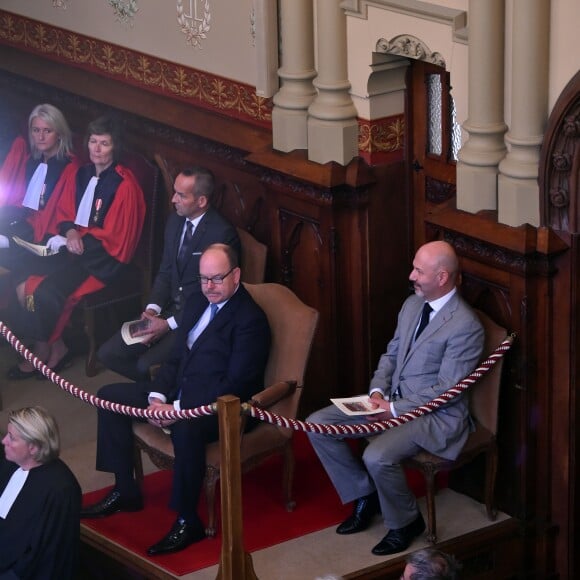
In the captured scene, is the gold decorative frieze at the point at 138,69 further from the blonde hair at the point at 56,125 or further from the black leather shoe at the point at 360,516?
the black leather shoe at the point at 360,516

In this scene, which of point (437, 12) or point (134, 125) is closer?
point (437, 12)

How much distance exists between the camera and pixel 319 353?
8.71 meters

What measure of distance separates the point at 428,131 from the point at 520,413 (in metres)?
1.56

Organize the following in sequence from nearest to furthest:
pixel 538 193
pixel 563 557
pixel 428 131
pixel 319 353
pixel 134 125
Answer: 1. pixel 538 193
2. pixel 563 557
3. pixel 428 131
4. pixel 319 353
5. pixel 134 125

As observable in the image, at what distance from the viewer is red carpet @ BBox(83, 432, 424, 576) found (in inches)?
297

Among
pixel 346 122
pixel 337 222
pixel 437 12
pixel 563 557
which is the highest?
pixel 437 12

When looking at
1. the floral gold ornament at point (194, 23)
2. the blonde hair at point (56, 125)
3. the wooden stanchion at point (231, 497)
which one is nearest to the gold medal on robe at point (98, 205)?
the blonde hair at point (56, 125)

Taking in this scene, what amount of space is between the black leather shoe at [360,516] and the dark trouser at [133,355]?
1.58 m

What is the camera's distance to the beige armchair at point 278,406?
25.0ft

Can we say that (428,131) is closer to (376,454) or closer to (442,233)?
(442,233)

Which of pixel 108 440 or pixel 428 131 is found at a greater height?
pixel 428 131

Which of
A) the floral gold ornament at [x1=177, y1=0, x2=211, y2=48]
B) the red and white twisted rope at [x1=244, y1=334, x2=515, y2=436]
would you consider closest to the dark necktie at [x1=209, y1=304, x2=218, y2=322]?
the red and white twisted rope at [x1=244, y1=334, x2=515, y2=436]

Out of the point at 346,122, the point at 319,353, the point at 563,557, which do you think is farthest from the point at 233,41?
the point at 563,557

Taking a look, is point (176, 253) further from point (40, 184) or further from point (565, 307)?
point (565, 307)
